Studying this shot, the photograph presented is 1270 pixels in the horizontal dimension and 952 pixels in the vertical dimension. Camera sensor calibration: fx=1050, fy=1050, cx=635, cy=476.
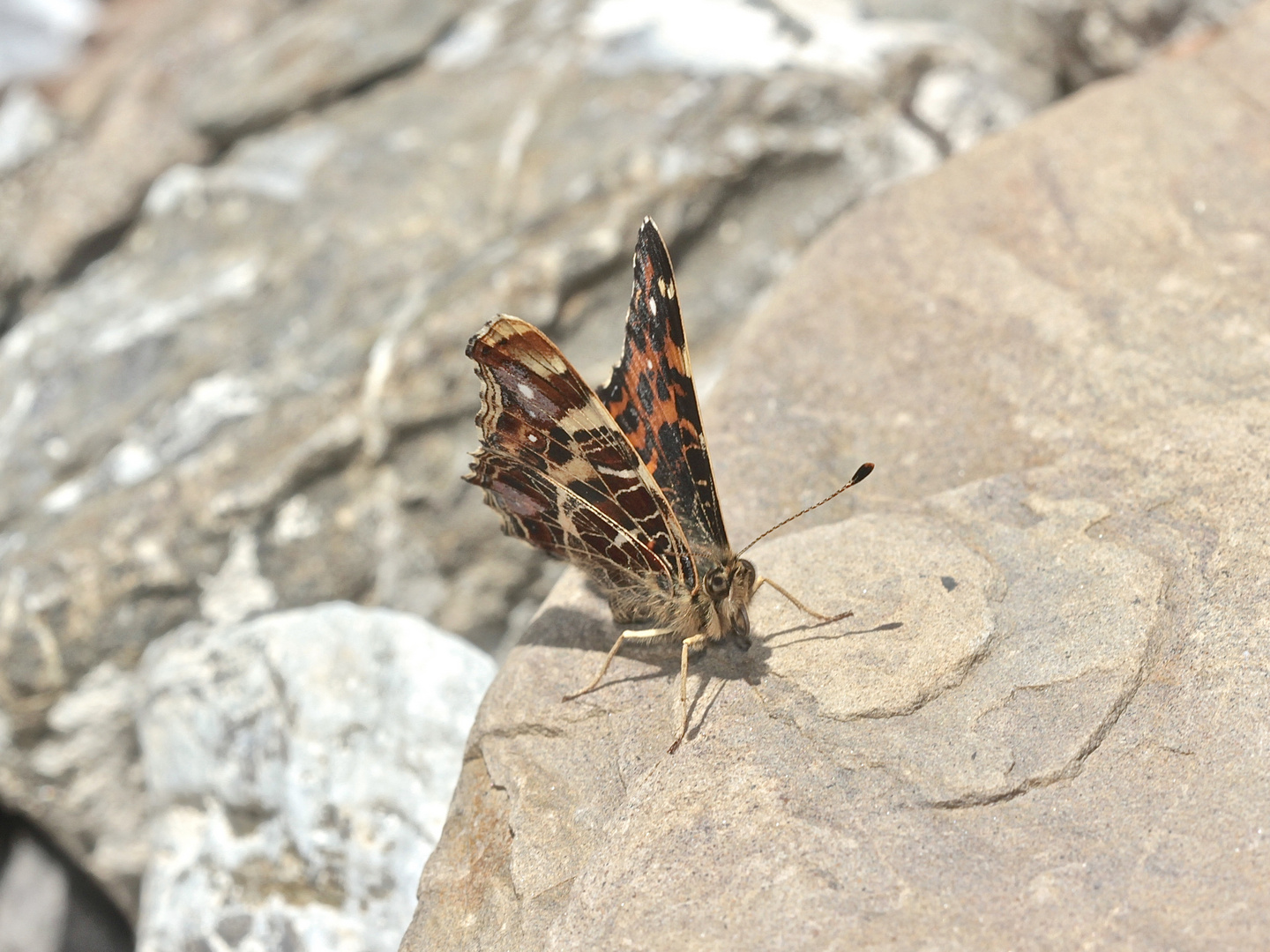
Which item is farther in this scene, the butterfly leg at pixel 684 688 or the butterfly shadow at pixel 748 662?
the butterfly shadow at pixel 748 662

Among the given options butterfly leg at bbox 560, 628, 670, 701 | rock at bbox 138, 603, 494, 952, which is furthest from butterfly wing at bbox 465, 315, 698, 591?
rock at bbox 138, 603, 494, 952

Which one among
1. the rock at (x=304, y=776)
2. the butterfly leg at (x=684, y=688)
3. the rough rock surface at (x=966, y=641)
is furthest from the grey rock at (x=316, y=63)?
the butterfly leg at (x=684, y=688)

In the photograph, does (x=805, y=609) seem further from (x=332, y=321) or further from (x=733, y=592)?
(x=332, y=321)

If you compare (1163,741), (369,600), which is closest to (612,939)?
(1163,741)

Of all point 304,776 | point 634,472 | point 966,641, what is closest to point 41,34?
point 304,776

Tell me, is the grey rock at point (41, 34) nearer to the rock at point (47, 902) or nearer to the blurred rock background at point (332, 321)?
the blurred rock background at point (332, 321)

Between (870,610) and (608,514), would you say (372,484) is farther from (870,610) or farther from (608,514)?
(870,610)
